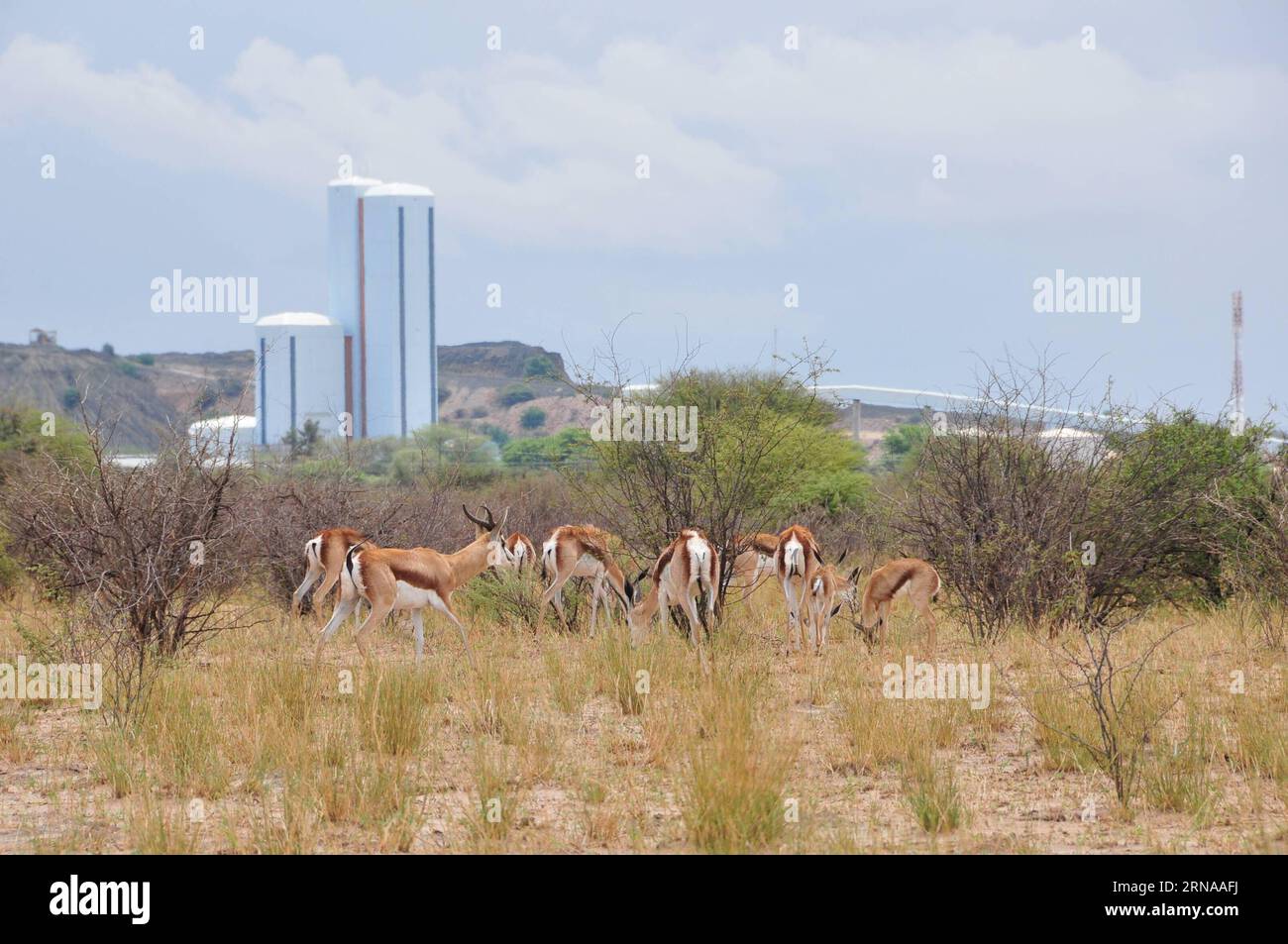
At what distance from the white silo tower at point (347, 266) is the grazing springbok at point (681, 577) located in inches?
2286

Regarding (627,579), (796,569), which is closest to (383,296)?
(627,579)

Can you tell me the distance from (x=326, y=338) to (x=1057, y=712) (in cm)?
6309

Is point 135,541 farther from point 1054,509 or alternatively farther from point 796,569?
point 1054,509

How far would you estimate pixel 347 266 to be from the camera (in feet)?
223

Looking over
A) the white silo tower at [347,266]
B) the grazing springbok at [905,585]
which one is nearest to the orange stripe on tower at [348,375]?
the white silo tower at [347,266]

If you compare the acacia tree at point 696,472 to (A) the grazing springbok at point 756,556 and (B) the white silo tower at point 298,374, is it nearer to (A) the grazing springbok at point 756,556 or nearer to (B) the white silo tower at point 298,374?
(A) the grazing springbok at point 756,556

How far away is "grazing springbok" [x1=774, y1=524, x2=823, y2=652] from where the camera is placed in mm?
11156

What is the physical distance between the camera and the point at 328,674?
9.49 meters

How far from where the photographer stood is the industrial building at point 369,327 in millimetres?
66500

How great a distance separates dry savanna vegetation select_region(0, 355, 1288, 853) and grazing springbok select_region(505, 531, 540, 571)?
0.87 feet

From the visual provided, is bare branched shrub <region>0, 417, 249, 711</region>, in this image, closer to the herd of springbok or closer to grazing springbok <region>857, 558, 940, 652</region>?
the herd of springbok

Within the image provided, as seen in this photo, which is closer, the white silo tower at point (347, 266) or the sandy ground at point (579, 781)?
the sandy ground at point (579, 781)

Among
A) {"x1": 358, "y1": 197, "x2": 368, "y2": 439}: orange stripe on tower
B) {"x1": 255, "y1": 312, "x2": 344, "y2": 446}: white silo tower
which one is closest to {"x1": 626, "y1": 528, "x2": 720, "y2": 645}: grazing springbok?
{"x1": 255, "y1": 312, "x2": 344, "y2": 446}: white silo tower

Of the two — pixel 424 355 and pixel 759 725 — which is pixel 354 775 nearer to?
pixel 759 725
